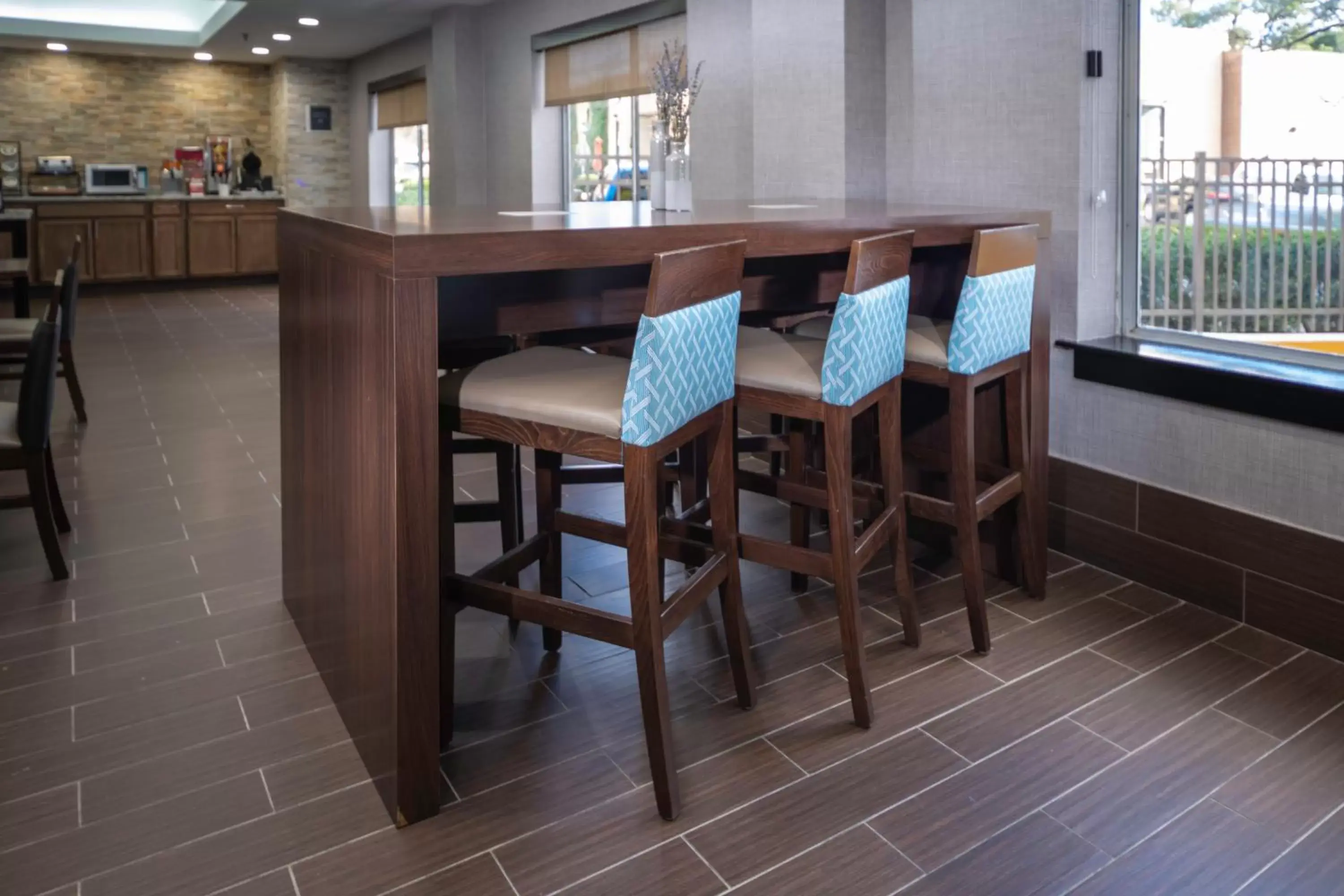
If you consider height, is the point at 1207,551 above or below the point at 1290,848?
above

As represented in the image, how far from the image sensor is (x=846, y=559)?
221 cm

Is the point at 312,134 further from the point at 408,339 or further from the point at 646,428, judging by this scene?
the point at 646,428

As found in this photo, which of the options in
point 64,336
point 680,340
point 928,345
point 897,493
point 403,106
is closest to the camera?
point 680,340

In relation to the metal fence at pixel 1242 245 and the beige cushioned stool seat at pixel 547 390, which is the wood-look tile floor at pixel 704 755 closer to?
the beige cushioned stool seat at pixel 547 390

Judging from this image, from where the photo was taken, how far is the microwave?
1120 cm

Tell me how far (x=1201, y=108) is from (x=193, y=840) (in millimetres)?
2951

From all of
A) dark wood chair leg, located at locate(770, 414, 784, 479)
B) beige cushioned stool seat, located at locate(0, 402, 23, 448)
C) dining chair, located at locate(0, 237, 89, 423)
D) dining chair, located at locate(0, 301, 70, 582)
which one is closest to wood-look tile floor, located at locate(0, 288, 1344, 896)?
dining chair, located at locate(0, 301, 70, 582)

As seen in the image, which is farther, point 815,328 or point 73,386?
point 73,386

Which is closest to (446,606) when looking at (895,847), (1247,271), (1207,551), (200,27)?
(895,847)

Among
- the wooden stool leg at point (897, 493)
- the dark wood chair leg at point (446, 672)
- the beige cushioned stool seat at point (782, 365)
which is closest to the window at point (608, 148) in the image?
the beige cushioned stool seat at point (782, 365)

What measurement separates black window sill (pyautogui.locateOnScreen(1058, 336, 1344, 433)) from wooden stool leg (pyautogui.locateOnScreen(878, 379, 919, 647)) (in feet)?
2.73

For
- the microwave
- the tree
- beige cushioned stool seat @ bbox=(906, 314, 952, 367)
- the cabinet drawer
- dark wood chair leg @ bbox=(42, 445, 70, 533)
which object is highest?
the microwave

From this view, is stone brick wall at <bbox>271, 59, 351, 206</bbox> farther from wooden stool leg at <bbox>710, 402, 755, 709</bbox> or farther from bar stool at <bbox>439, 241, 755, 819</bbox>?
wooden stool leg at <bbox>710, 402, 755, 709</bbox>

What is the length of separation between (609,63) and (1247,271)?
4923 mm
